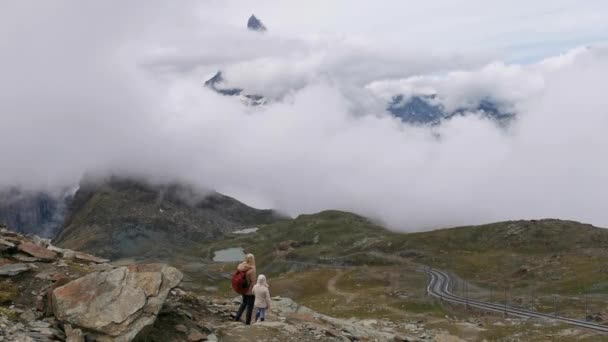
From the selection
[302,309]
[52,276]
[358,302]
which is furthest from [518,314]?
[52,276]

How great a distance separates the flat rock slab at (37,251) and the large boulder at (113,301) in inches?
290

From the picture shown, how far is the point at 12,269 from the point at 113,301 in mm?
7764

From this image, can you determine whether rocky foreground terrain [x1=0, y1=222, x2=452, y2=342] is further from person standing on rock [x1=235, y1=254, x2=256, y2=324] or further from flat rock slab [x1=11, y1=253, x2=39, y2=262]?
person standing on rock [x1=235, y1=254, x2=256, y2=324]

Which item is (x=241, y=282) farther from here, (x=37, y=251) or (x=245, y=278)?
(x=37, y=251)

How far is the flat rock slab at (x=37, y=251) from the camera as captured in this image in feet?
115

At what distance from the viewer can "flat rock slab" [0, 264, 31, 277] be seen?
3156 centimetres

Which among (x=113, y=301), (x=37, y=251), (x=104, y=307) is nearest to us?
(x=104, y=307)

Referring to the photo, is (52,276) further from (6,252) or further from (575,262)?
(575,262)

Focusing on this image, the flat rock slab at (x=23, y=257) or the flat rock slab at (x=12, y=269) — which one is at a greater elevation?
the flat rock slab at (x=23, y=257)

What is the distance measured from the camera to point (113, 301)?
1122 inches

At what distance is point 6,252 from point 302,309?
90.5 feet

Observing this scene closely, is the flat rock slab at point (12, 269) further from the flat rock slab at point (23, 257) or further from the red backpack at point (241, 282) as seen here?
the red backpack at point (241, 282)

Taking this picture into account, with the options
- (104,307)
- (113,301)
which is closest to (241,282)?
(113,301)

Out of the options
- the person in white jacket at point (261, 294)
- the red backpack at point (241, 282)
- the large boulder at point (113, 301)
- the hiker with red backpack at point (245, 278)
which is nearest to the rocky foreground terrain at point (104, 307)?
the large boulder at point (113, 301)
